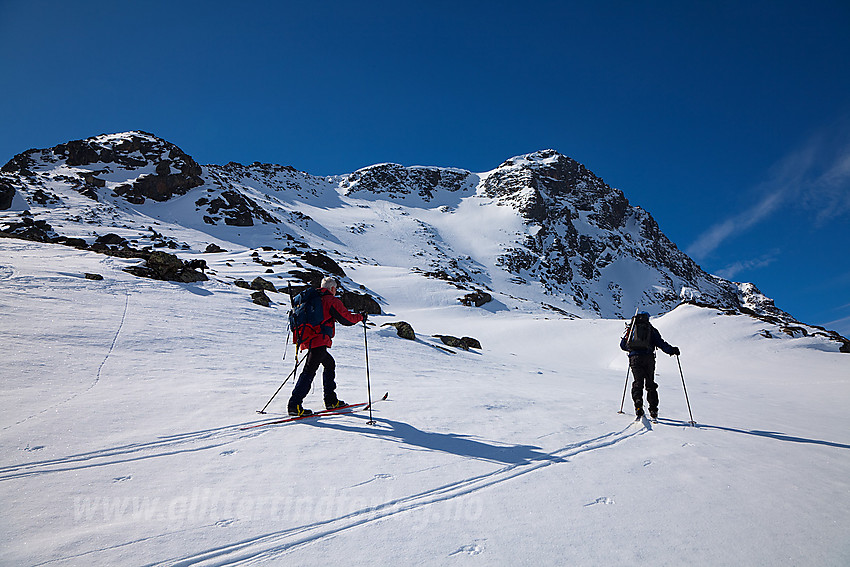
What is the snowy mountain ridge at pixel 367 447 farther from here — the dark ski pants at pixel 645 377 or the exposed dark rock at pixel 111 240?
the exposed dark rock at pixel 111 240

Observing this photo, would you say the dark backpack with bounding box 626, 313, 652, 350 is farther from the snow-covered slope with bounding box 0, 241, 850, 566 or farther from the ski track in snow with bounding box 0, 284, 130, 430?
the ski track in snow with bounding box 0, 284, 130, 430

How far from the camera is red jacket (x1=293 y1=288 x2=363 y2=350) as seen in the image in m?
5.61

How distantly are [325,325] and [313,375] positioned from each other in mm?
727

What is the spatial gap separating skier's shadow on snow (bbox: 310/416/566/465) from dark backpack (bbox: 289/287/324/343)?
127 centimetres

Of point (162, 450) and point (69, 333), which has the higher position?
point (69, 333)

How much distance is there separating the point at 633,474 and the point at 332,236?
68.3 meters

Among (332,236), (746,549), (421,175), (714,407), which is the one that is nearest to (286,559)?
(746,549)

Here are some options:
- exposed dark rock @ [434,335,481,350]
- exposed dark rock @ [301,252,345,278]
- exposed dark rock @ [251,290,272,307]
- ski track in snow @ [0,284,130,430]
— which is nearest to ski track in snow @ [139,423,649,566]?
ski track in snow @ [0,284,130,430]

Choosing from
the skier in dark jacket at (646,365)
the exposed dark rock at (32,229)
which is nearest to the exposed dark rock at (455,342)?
the skier in dark jacket at (646,365)

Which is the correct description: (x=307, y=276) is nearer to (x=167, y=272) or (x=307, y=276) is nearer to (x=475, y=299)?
(x=167, y=272)

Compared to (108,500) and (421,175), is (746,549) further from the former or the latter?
(421,175)

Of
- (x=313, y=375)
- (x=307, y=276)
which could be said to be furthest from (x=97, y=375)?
(x=307, y=276)

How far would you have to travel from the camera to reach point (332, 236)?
6881 centimetres

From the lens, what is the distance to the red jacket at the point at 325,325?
5605mm
